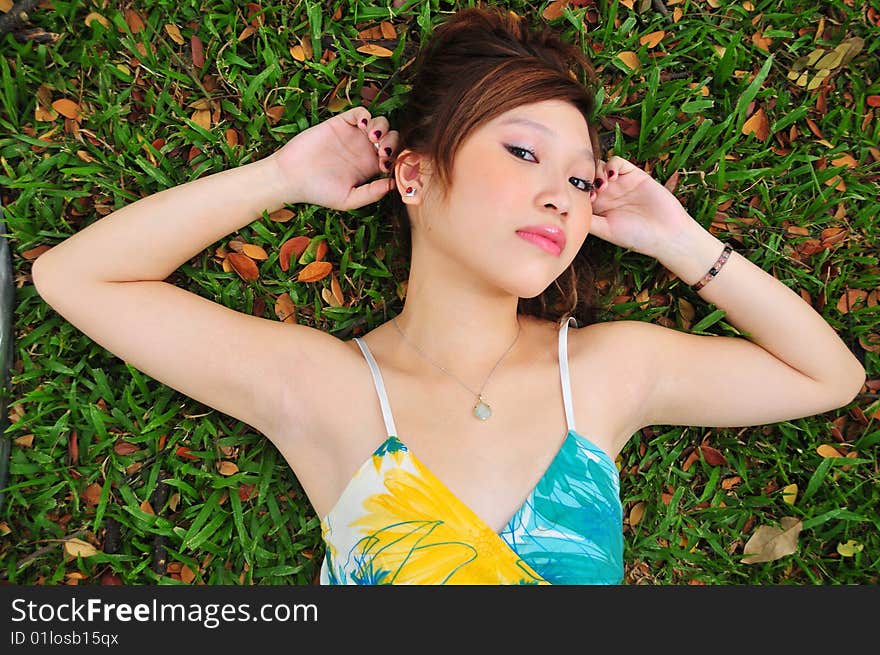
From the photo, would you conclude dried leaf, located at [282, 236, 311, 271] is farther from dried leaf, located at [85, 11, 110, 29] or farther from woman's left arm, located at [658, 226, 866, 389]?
woman's left arm, located at [658, 226, 866, 389]

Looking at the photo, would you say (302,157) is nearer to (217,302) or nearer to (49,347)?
(217,302)

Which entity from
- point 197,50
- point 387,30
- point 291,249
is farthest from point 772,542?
point 197,50

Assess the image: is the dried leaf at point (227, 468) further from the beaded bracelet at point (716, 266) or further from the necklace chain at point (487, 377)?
the beaded bracelet at point (716, 266)

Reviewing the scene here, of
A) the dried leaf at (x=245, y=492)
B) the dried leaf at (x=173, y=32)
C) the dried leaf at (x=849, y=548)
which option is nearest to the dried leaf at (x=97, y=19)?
the dried leaf at (x=173, y=32)

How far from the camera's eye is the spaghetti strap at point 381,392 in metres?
2.92

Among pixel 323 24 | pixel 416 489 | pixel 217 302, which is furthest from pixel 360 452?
pixel 323 24

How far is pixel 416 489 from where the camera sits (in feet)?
9.29

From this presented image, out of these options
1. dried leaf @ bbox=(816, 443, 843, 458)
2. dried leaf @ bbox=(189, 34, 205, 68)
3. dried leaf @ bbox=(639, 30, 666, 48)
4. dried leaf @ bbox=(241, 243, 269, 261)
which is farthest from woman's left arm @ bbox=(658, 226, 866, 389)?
dried leaf @ bbox=(189, 34, 205, 68)

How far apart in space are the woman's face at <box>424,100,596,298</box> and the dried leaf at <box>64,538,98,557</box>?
1951 mm

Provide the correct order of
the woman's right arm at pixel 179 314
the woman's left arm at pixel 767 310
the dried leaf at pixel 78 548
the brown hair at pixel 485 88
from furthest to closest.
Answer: the dried leaf at pixel 78 548 → the woman's left arm at pixel 767 310 → the woman's right arm at pixel 179 314 → the brown hair at pixel 485 88

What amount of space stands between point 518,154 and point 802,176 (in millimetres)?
1573

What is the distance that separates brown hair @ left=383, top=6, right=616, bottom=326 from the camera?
289cm

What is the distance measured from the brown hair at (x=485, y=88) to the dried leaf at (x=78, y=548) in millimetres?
1806

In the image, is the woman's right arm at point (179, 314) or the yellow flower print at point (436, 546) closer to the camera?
the yellow flower print at point (436, 546)
